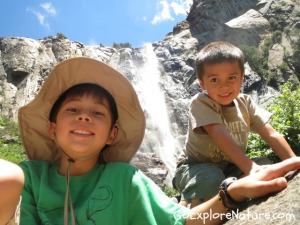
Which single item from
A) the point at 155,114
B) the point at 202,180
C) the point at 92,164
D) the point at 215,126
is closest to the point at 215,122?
the point at 215,126

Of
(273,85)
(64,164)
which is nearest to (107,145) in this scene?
(64,164)

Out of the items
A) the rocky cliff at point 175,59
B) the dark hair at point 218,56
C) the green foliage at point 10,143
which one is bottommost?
the dark hair at point 218,56

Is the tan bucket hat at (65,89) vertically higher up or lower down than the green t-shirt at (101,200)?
higher up

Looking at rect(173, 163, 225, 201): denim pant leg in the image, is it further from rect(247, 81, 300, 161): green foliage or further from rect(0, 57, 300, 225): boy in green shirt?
rect(247, 81, 300, 161): green foliage

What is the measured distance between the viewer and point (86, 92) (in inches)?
109

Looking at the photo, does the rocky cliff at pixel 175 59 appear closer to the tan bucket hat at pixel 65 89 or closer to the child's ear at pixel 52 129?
the tan bucket hat at pixel 65 89

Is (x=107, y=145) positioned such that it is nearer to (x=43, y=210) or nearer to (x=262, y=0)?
(x=43, y=210)

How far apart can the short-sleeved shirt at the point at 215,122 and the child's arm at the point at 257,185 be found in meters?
1.18

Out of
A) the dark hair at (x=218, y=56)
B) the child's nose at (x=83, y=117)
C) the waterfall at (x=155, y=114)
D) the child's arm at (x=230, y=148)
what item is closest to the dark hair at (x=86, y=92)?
the child's nose at (x=83, y=117)

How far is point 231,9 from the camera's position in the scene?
55.2 m

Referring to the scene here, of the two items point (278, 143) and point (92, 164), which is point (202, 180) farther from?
point (92, 164)

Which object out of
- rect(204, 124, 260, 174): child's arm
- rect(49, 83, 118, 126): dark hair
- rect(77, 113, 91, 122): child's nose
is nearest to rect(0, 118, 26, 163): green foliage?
rect(49, 83, 118, 126): dark hair

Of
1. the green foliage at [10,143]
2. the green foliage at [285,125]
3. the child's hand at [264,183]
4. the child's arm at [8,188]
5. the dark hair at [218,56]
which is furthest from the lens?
the green foliage at [10,143]

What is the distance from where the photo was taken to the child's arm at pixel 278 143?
11.1 ft
